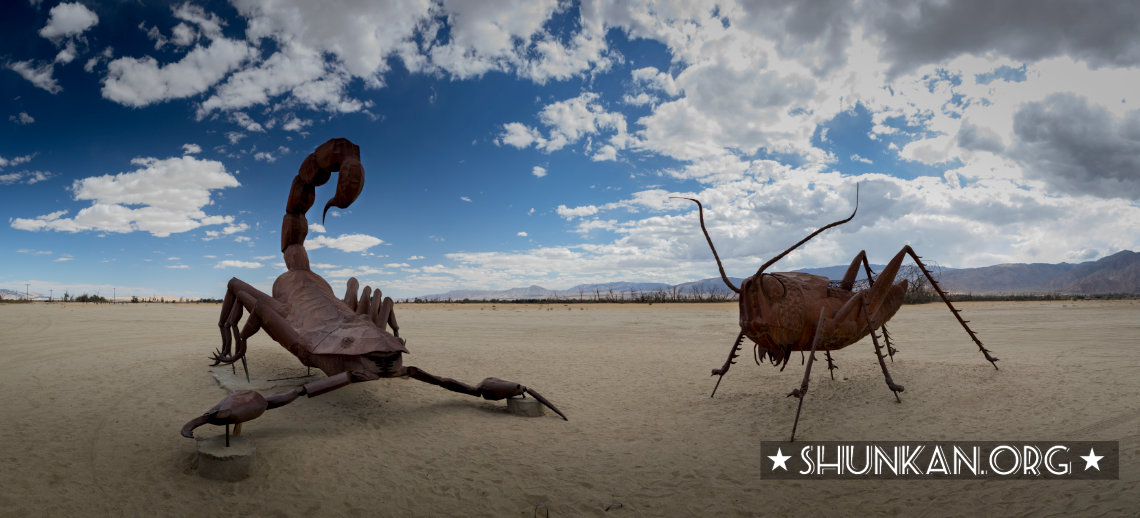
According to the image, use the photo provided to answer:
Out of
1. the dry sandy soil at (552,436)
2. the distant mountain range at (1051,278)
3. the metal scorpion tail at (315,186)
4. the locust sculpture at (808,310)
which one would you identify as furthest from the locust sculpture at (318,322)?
the distant mountain range at (1051,278)

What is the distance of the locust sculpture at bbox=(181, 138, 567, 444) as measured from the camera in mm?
4109

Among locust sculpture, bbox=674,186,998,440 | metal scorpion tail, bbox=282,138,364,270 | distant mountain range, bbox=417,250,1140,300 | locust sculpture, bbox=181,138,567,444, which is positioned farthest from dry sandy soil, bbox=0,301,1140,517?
distant mountain range, bbox=417,250,1140,300

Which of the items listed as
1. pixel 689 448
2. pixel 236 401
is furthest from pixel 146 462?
pixel 689 448

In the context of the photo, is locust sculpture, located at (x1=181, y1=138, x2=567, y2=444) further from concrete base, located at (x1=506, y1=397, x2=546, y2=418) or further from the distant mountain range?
the distant mountain range

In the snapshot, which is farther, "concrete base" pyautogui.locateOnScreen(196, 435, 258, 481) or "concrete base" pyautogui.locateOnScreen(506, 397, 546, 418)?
"concrete base" pyautogui.locateOnScreen(506, 397, 546, 418)

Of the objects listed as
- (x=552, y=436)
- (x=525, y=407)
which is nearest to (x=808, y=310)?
(x=552, y=436)

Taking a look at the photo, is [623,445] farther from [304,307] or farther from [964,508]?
[304,307]

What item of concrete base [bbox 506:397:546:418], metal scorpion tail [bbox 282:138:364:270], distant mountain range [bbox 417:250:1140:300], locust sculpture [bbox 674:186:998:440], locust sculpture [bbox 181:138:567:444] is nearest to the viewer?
locust sculpture [bbox 181:138:567:444]

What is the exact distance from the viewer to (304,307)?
5570 mm

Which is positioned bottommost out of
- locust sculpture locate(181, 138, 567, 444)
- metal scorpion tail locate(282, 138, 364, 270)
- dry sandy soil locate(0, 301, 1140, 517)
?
dry sandy soil locate(0, 301, 1140, 517)

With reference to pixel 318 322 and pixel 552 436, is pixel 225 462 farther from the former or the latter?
pixel 552 436

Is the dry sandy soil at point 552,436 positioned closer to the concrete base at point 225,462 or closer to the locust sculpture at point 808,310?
the concrete base at point 225,462

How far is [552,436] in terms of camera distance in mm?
4680

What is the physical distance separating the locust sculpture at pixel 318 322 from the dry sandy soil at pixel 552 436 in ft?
1.32
